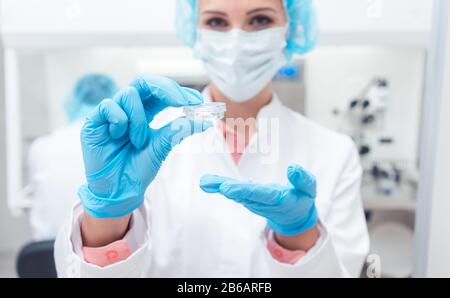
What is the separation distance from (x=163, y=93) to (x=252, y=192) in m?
0.22

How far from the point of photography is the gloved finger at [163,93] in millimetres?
639

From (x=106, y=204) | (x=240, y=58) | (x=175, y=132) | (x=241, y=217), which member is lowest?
(x=241, y=217)

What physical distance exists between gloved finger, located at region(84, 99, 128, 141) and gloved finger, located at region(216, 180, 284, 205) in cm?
19

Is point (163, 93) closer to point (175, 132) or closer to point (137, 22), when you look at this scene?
point (175, 132)

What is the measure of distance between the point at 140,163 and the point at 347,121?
164 centimetres

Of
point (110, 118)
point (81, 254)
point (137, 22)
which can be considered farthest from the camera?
point (137, 22)

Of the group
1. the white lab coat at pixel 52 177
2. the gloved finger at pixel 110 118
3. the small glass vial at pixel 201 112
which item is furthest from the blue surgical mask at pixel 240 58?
the white lab coat at pixel 52 177

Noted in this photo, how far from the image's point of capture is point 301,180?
68cm

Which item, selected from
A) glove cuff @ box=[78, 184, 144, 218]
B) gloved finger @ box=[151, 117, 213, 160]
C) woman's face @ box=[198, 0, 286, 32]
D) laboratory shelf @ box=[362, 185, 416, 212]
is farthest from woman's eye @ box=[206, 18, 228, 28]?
laboratory shelf @ box=[362, 185, 416, 212]

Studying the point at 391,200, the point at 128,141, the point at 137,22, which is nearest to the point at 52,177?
the point at 137,22

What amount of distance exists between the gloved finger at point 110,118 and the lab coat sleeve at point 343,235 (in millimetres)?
376

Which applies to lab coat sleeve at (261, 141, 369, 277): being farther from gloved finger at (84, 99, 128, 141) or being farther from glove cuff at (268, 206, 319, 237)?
gloved finger at (84, 99, 128, 141)
